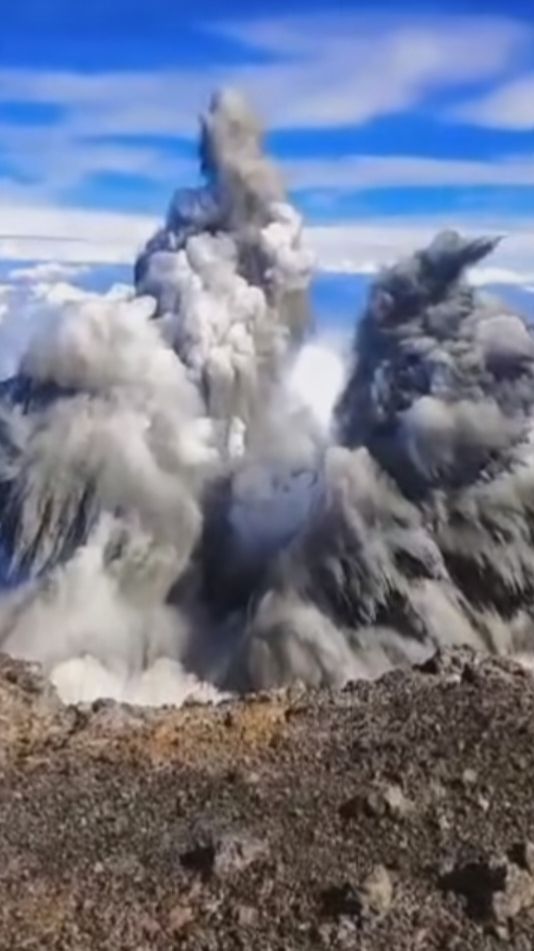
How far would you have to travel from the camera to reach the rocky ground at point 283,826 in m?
20.9

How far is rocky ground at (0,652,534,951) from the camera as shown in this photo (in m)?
20.9

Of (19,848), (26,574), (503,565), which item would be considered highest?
(19,848)

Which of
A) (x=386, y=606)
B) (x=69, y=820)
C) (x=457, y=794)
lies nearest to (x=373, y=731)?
(x=457, y=794)

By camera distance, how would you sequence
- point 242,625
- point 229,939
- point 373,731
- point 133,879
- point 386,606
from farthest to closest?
point 242,625 < point 386,606 < point 373,731 < point 133,879 < point 229,939

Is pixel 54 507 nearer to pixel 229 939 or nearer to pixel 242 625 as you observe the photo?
pixel 242 625

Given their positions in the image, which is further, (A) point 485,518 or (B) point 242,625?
(B) point 242,625

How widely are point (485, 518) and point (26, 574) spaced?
20599 millimetres

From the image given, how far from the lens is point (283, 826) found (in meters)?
23.1

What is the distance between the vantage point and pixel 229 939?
67.7ft

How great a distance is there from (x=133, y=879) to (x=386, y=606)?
43030 mm

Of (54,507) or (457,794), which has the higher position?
(457,794)

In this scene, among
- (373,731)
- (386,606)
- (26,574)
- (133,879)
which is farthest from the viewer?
(26,574)

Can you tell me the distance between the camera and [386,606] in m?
64.8

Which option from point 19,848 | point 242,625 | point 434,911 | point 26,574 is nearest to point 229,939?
point 434,911
